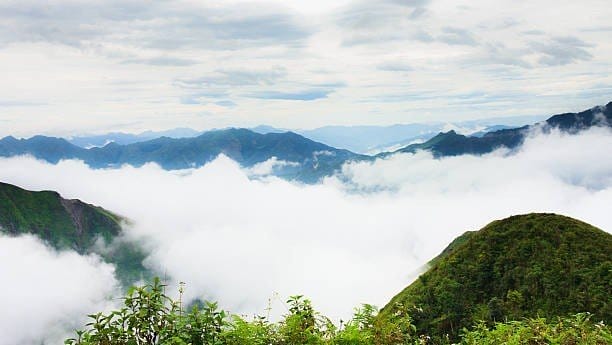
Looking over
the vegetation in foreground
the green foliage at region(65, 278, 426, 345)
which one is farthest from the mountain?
the green foliage at region(65, 278, 426, 345)

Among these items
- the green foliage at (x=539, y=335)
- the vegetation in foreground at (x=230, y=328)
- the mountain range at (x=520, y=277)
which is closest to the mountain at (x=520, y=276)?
the mountain range at (x=520, y=277)

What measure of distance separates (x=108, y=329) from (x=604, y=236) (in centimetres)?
13069

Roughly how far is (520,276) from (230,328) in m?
116

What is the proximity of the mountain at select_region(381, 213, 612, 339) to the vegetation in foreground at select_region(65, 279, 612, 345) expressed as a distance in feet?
264

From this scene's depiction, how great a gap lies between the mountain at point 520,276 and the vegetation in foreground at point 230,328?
264 feet

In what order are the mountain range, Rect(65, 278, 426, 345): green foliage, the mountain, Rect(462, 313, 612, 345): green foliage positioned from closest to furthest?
Rect(65, 278, 426, 345): green foliage
Rect(462, 313, 612, 345): green foliage
the mountain range
the mountain

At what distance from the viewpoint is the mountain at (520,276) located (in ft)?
315

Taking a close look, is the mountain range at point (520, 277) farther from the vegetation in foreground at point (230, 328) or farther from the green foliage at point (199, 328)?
the green foliage at point (199, 328)

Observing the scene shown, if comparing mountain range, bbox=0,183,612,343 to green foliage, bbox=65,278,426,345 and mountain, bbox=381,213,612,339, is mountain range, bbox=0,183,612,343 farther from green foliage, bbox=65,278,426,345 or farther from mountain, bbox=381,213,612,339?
green foliage, bbox=65,278,426,345

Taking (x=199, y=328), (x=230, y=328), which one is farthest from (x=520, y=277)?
(x=199, y=328)

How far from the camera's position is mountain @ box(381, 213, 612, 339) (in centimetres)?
9612

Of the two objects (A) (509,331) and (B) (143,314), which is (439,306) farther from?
(B) (143,314)

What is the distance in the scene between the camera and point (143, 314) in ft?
31.4

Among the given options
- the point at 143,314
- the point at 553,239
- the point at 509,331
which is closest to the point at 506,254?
the point at 553,239
